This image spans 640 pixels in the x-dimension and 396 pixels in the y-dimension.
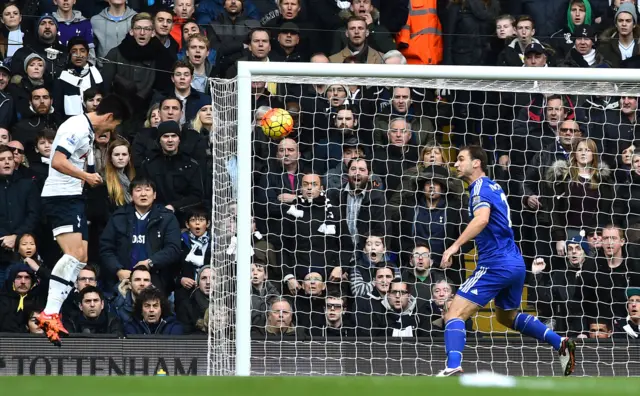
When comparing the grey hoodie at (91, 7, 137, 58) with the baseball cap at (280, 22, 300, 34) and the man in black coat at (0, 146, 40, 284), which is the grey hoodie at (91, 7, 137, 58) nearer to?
the baseball cap at (280, 22, 300, 34)

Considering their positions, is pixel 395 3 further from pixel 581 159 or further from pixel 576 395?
pixel 576 395

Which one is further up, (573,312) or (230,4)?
(230,4)

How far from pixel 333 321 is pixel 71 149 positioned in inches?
96.8

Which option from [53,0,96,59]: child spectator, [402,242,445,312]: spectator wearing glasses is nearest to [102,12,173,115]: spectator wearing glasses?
[53,0,96,59]: child spectator

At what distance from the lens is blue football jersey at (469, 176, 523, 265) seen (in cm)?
905

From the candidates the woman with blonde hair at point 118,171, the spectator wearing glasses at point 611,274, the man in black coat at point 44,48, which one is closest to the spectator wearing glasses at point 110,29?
the man in black coat at point 44,48

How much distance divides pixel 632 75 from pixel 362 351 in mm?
2971

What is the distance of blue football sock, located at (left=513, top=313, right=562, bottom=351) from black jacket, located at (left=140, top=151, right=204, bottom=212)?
10.5 ft

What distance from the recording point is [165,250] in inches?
428

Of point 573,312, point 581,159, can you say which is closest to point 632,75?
point 581,159

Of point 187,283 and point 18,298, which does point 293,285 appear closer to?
point 187,283

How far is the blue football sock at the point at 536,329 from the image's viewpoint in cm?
913

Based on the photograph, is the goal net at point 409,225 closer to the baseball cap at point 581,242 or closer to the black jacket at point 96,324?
the baseball cap at point 581,242

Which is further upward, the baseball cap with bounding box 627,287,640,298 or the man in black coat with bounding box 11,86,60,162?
the man in black coat with bounding box 11,86,60,162
